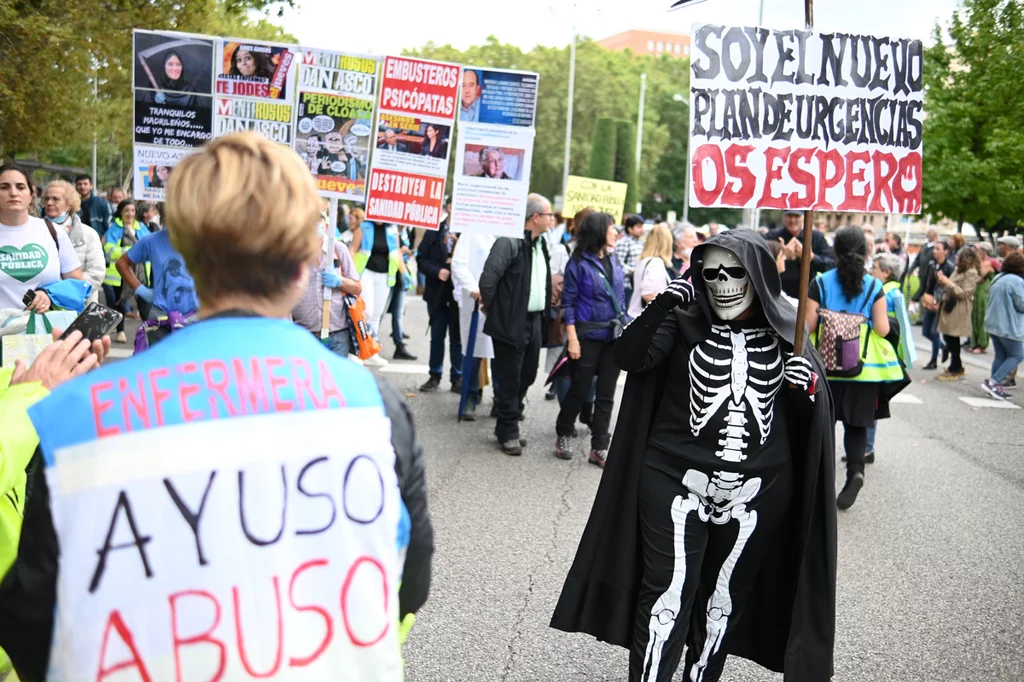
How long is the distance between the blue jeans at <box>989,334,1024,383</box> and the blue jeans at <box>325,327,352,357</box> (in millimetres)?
9378

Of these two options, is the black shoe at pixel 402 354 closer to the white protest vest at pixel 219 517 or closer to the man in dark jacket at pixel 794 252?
the man in dark jacket at pixel 794 252

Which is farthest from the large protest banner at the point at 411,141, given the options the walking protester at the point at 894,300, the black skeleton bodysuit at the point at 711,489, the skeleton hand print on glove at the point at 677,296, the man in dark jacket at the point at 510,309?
the black skeleton bodysuit at the point at 711,489

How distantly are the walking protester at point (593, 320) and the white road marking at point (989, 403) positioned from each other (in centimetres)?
642

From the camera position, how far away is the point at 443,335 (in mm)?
10594

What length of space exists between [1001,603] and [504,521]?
289 cm

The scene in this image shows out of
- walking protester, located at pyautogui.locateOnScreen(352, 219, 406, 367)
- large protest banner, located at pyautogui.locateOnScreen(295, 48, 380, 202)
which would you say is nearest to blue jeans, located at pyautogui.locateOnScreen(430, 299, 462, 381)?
walking protester, located at pyautogui.locateOnScreen(352, 219, 406, 367)

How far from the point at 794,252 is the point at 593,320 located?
3.79m

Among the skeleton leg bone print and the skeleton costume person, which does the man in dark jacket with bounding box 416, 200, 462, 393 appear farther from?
the skeleton leg bone print

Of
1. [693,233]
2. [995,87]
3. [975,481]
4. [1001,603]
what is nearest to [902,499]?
[975,481]

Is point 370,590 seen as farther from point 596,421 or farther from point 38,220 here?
point 596,421

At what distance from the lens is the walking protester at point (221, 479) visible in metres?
1.57

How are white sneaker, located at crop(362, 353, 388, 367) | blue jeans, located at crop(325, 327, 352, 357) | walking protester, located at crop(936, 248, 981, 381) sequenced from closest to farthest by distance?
1. blue jeans, located at crop(325, 327, 352, 357)
2. white sneaker, located at crop(362, 353, 388, 367)
3. walking protester, located at crop(936, 248, 981, 381)

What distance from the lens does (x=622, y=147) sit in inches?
2235

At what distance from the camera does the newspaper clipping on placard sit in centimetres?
815
